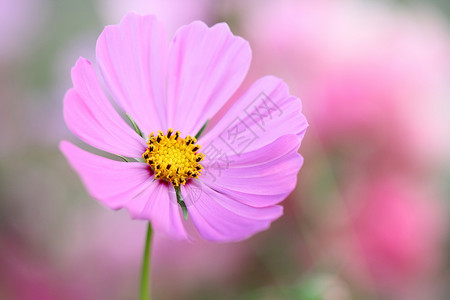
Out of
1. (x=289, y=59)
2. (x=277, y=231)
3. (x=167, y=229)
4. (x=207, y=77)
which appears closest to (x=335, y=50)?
(x=289, y=59)

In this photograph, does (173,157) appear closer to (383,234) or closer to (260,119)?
(260,119)

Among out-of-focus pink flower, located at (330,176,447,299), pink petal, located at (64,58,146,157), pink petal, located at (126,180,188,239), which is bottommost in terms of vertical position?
out-of-focus pink flower, located at (330,176,447,299)

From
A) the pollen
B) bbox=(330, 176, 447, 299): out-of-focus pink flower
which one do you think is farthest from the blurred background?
→ the pollen

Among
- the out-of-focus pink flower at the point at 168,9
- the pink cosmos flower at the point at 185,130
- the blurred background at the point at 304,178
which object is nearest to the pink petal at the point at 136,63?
the pink cosmos flower at the point at 185,130

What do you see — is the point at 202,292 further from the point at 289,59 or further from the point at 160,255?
the point at 289,59

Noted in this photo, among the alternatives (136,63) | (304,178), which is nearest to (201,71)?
(136,63)

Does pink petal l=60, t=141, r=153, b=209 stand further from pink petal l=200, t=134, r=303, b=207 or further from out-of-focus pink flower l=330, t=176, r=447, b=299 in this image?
out-of-focus pink flower l=330, t=176, r=447, b=299

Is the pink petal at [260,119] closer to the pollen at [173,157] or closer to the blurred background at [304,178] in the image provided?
the pollen at [173,157]
